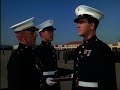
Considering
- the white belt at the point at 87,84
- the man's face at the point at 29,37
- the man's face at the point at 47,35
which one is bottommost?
the white belt at the point at 87,84

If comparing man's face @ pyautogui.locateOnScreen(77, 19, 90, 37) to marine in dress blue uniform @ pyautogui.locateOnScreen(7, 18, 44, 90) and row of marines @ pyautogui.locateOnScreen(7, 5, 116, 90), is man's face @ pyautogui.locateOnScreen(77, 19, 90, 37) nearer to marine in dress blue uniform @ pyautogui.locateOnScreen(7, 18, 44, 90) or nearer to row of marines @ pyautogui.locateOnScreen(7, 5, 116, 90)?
row of marines @ pyautogui.locateOnScreen(7, 5, 116, 90)

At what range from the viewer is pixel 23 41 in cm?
445

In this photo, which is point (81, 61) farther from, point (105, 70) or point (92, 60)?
point (105, 70)

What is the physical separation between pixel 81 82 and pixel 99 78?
0.30 metres

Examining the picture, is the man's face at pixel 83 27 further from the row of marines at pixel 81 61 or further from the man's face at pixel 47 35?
the man's face at pixel 47 35

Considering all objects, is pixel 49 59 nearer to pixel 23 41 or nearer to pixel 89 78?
pixel 23 41

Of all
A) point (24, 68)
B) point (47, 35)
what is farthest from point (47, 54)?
point (24, 68)

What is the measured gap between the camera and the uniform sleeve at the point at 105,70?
3615 mm

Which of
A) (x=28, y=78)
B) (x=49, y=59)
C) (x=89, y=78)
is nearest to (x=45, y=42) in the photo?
(x=49, y=59)

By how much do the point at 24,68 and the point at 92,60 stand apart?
0.85 metres

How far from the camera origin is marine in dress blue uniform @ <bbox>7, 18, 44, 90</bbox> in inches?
160

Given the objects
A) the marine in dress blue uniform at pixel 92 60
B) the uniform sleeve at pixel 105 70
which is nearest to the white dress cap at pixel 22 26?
the marine in dress blue uniform at pixel 92 60

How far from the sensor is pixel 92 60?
382 cm

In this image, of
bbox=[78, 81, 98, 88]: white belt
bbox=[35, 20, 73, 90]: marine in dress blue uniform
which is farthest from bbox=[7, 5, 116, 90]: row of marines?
bbox=[35, 20, 73, 90]: marine in dress blue uniform
